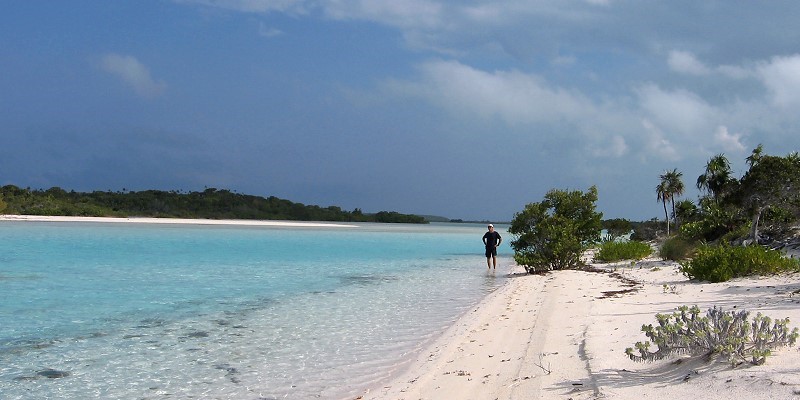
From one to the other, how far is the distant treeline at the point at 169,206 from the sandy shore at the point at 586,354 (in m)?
74.9

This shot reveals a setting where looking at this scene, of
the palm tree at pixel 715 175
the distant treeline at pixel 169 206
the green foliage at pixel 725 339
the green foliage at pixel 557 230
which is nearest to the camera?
the green foliage at pixel 725 339

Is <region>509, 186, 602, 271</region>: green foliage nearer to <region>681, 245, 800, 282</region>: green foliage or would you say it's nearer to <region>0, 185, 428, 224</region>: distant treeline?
<region>681, 245, 800, 282</region>: green foliage

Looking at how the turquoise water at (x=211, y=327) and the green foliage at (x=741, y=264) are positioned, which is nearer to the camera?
the turquoise water at (x=211, y=327)

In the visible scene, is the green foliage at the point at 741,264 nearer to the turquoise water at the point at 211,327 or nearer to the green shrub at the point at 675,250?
the turquoise water at the point at 211,327

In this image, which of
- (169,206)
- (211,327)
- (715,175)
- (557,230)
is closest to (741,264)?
(557,230)

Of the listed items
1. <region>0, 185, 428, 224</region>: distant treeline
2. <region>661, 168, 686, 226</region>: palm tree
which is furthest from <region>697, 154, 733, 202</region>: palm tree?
<region>0, 185, 428, 224</region>: distant treeline

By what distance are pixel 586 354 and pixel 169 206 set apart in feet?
336

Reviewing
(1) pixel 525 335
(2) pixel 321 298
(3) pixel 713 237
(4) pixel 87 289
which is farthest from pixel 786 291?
(3) pixel 713 237

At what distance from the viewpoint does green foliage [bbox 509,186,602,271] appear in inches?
834

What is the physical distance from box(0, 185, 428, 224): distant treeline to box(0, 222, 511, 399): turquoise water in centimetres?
6459

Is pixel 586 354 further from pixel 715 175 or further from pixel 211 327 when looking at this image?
pixel 715 175

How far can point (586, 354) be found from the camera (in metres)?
6.32

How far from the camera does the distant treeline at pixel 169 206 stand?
77.9 metres

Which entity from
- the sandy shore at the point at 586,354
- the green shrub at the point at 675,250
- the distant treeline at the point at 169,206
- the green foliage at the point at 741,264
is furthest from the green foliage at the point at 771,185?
the distant treeline at the point at 169,206
